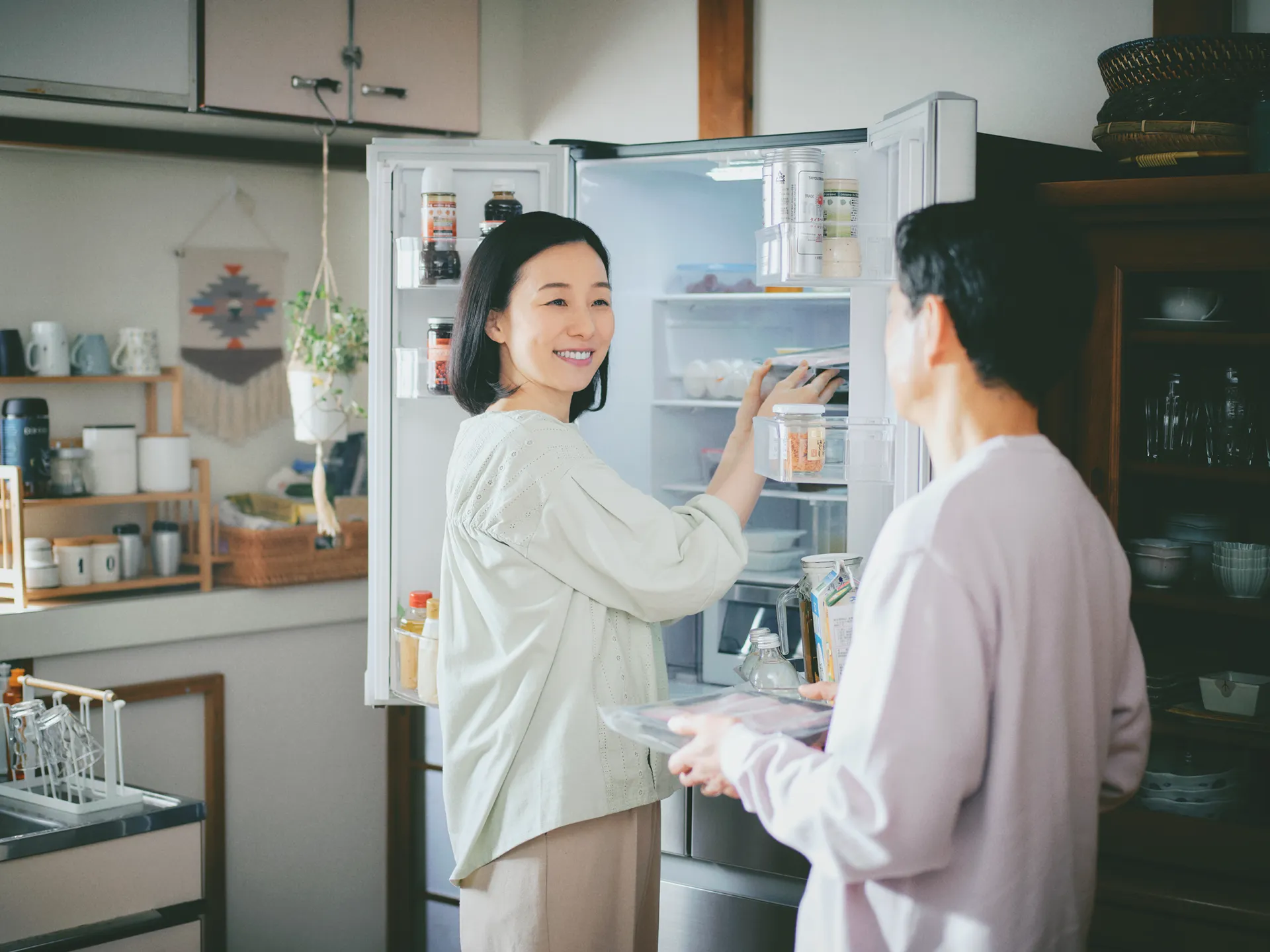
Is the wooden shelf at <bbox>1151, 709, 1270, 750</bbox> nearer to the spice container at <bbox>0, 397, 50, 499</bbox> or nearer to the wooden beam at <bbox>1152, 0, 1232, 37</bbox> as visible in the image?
the wooden beam at <bbox>1152, 0, 1232, 37</bbox>

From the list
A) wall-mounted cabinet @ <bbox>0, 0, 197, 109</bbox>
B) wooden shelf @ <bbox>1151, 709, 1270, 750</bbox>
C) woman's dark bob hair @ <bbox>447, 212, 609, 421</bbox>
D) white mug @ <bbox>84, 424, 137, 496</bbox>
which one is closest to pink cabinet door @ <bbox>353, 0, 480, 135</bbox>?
wall-mounted cabinet @ <bbox>0, 0, 197, 109</bbox>

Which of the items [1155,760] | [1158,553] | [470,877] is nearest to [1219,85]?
[1158,553]

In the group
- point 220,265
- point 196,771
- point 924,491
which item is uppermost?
point 220,265

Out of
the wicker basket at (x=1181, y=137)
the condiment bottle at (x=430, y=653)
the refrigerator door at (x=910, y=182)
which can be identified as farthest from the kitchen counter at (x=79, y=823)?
the wicker basket at (x=1181, y=137)

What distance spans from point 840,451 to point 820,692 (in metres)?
0.53

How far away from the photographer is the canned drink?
1943mm

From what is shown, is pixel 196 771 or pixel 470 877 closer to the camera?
Result: pixel 470 877

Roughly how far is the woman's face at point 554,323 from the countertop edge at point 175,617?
189cm

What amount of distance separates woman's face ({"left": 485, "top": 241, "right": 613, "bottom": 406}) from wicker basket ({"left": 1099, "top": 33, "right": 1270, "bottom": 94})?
42.5 inches

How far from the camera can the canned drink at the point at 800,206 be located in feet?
6.38

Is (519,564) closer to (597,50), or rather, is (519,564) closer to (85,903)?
(85,903)

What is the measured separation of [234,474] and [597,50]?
1.74 meters

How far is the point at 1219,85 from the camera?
2.12 metres

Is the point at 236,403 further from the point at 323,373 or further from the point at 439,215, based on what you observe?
the point at 439,215
